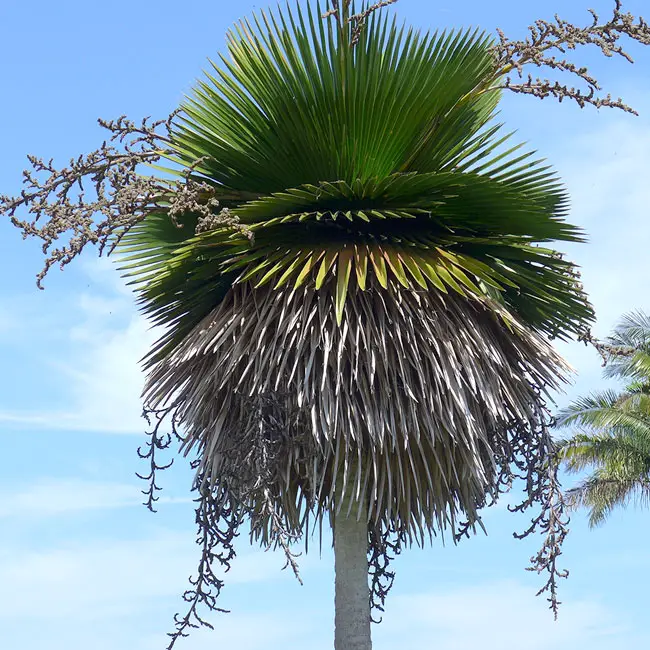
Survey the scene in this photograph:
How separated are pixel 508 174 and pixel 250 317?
83.3 inches

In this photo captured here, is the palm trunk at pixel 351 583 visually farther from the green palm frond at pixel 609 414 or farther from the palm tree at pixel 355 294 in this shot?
the green palm frond at pixel 609 414

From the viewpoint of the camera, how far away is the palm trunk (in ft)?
21.2

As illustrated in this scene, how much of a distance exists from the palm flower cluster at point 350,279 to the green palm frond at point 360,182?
2cm

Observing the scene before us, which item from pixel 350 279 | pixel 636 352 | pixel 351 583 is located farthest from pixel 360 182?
pixel 636 352

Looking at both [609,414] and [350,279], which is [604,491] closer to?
[609,414]

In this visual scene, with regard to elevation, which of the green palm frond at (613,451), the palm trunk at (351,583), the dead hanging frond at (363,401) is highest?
the green palm frond at (613,451)

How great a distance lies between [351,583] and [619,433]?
37.2 ft

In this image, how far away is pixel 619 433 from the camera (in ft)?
55.2

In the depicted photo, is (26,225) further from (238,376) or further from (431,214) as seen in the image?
(431,214)

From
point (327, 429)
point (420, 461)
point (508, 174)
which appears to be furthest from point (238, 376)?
point (508, 174)

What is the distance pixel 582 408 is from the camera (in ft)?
55.9

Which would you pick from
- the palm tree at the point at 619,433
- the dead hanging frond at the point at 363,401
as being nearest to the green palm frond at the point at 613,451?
the palm tree at the point at 619,433

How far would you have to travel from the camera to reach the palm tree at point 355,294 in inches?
248

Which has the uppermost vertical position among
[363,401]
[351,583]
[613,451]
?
[613,451]
